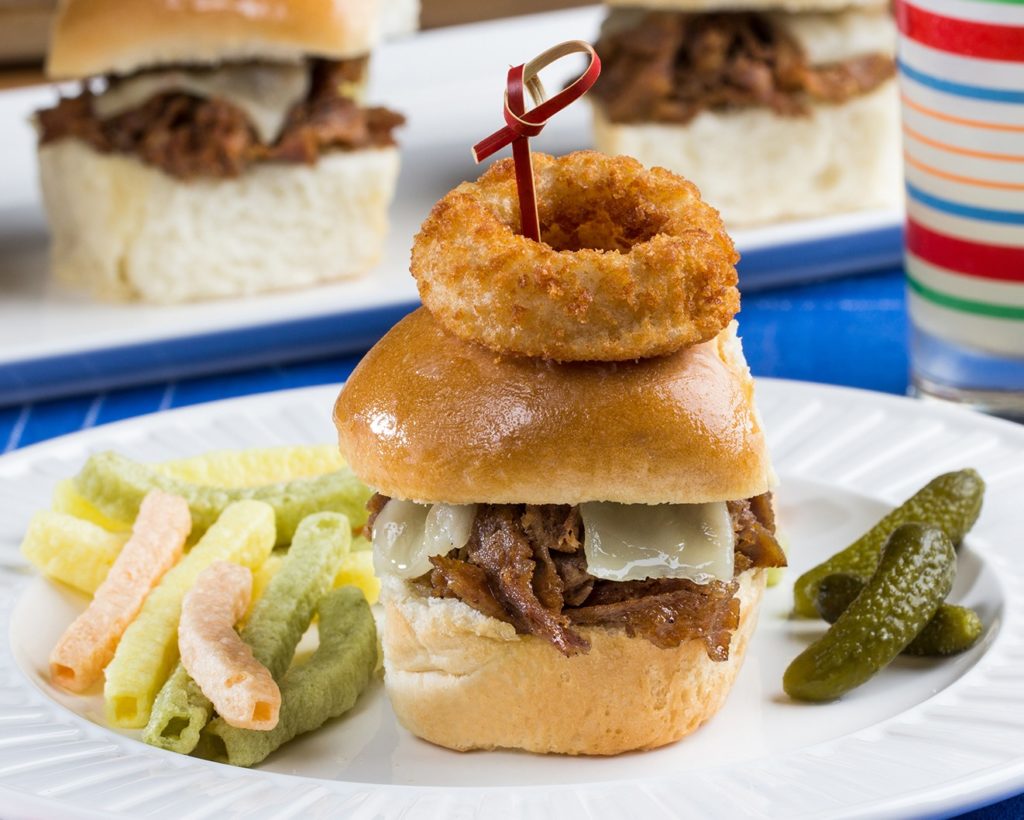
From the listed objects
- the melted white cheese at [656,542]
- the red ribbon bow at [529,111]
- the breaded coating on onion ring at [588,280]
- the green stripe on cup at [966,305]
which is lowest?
the green stripe on cup at [966,305]

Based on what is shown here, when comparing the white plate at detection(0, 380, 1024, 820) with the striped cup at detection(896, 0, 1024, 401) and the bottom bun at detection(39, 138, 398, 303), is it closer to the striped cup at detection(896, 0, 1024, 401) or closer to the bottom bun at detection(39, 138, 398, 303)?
the striped cup at detection(896, 0, 1024, 401)

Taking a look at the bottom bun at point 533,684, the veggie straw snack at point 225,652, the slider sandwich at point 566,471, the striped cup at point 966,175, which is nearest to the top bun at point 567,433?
Answer: the slider sandwich at point 566,471

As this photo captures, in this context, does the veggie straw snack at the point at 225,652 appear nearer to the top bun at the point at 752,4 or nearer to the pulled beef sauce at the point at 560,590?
the pulled beef sauce at the point at 560,590

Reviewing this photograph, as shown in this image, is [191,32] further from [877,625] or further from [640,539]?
[877,625]

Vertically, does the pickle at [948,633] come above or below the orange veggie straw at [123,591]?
below

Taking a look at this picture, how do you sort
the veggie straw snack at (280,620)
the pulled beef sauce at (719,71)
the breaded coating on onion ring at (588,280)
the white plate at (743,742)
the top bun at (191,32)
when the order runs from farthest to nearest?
the pulled beef sauce at (719,71)
the top bun at (191,32)
the veggie straw snack at (280,620)
the breaded coating on onion ring at (588,280)
the white plate at (743,742)

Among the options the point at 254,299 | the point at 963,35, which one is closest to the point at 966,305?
the point at 963,35

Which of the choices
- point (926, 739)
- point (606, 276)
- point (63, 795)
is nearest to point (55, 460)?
point (63, 795)
